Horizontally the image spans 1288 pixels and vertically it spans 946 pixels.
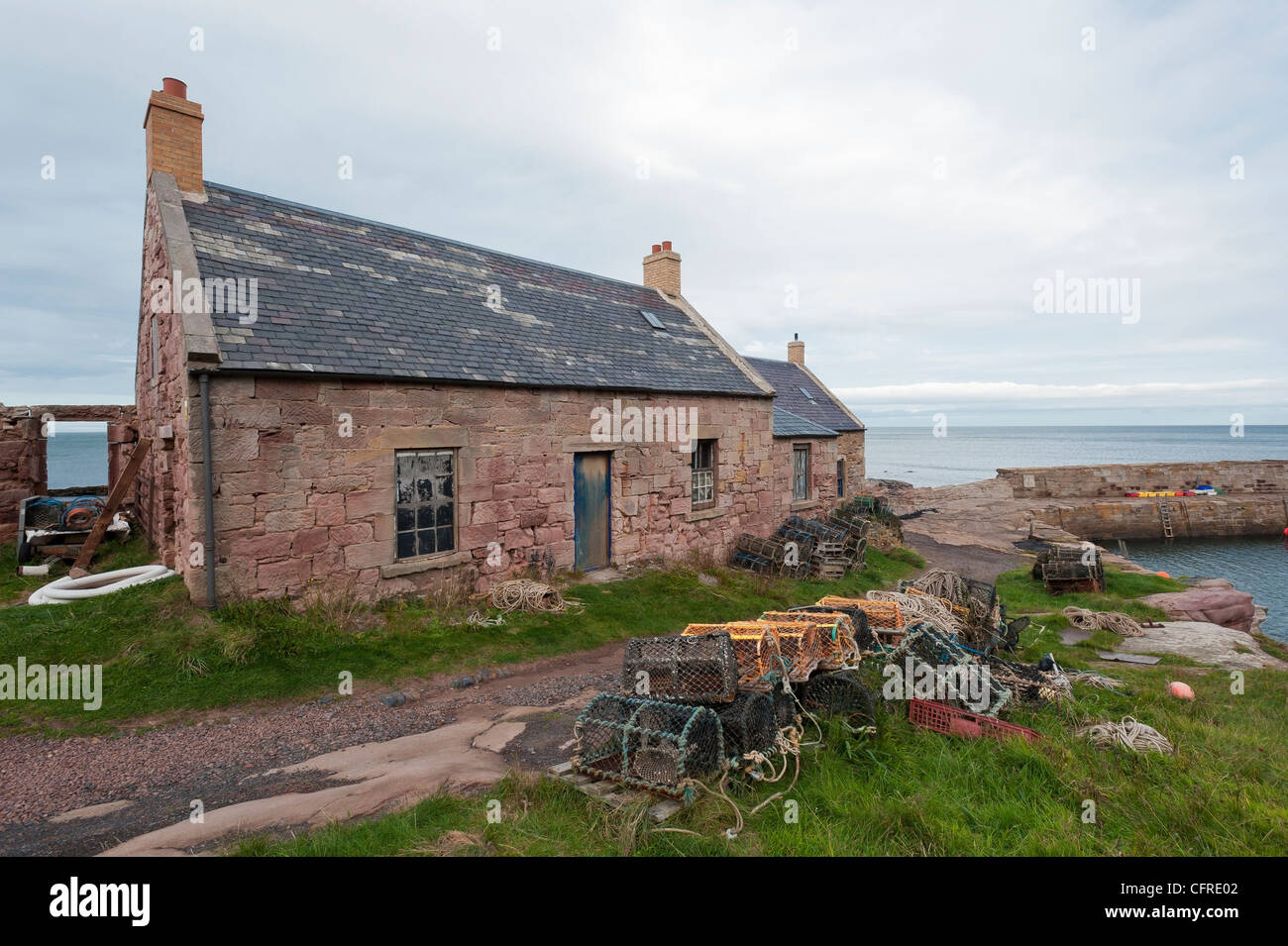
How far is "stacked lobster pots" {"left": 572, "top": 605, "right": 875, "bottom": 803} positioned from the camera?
517 centimetres

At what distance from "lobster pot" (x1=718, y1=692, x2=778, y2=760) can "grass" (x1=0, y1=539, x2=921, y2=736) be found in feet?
14.5

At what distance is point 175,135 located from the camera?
415 inches

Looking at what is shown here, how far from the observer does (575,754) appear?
5.69 metres

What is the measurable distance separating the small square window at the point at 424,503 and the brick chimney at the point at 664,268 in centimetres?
1138

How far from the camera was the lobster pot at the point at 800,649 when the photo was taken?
669cm

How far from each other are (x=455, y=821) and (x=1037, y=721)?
538cm

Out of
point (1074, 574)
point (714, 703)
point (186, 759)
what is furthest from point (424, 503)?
point (1074, 574)

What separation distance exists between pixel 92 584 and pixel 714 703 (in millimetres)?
9675

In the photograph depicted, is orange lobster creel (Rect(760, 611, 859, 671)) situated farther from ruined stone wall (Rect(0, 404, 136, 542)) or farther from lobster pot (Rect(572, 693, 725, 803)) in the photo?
ruined stone wall (Rect(0, 404, 136, 542))

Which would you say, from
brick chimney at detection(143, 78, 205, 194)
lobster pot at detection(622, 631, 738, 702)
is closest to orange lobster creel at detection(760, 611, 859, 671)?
lobster pot at detection(622, 631, 738, 702)

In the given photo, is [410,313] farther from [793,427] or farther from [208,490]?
[793,427]
